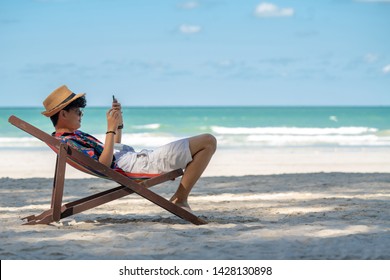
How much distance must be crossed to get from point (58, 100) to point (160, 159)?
87cm

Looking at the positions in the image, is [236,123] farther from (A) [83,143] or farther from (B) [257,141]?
(A) [83,143]

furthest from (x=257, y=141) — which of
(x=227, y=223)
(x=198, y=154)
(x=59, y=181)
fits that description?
(x=59, y=181)

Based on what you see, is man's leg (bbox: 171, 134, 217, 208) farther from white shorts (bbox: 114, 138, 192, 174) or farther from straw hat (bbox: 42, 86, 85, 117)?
straw hat (bbox: 42, 86, 85, 117)

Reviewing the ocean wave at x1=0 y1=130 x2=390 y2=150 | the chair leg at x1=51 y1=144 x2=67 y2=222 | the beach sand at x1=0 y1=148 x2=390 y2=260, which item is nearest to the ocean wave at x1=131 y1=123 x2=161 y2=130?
the ocean wave at x1=0 y1=130 x2=390 y2=150

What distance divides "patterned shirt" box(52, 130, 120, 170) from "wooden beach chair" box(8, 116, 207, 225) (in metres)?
0.10

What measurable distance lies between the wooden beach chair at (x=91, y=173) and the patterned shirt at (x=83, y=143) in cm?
10

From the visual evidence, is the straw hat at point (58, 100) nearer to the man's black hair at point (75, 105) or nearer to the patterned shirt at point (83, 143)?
the man's black hair at point (75, 105)

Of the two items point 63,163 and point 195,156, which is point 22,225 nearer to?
point 63,163

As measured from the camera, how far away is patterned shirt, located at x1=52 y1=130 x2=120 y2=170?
5367mm

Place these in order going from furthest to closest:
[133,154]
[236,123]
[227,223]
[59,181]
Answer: [236,123]
[227,223]
[133,154]
[59,181]

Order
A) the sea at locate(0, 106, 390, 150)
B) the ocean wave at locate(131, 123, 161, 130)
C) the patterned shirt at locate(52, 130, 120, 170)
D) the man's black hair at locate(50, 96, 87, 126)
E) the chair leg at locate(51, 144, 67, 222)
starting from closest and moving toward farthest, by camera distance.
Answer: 1. the chair leg at locate(51, 144, 67, 222)
2. the patterned shirt at locate(52, 130, 120, 170)
3. the man's black hair at locate(50, 96, 87, 126)
4. the sea at locate(0, 106, 390, 150)
5. the ocean wave at locate(131, 123, 161, 130)

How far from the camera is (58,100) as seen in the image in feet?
17.9

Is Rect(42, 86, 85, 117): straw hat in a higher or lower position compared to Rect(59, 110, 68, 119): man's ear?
higher
